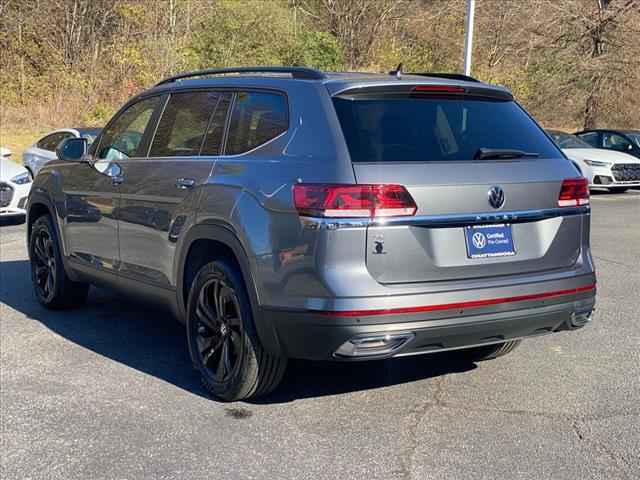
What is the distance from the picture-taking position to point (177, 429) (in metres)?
4.30

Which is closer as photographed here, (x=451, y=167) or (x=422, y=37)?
(x=451, y=167)

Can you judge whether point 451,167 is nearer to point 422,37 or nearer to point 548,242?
point 548,242

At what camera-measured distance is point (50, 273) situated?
273 inches

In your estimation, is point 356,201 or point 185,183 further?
point 185,183

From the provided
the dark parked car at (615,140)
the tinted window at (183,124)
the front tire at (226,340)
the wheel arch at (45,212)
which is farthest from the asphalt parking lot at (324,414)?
the dark parked car at (615,140)

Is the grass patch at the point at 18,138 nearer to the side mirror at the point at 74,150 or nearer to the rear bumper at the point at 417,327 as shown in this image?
the side mirror at the point at 74,150

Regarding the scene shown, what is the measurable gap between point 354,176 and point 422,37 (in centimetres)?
3493

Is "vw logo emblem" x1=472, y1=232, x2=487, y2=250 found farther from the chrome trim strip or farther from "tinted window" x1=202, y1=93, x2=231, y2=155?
"tinted window" x1=202, y1=93, x2=231, y2=155

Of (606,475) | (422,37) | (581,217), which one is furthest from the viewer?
(422,37)

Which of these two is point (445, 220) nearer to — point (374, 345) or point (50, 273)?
point (374, 345)

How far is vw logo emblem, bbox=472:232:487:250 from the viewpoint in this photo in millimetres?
4145

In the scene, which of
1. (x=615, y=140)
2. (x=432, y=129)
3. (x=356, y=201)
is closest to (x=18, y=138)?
(x=615, y=140)

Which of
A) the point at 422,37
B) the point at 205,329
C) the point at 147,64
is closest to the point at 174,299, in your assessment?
the point at 205,329

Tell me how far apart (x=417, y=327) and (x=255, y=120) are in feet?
5.11
